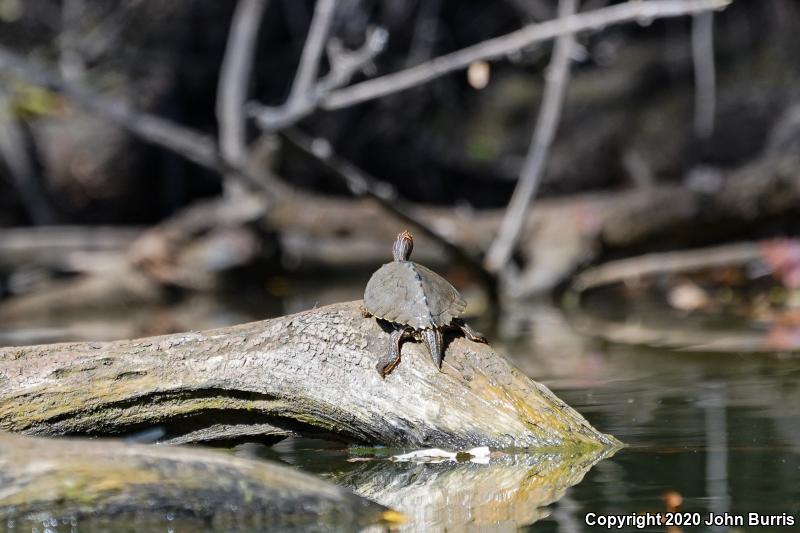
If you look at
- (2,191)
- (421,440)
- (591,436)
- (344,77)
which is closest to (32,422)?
(421,440)

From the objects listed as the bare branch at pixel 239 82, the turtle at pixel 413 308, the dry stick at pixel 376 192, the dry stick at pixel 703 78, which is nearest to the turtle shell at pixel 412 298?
the turtle at pixel 413 308

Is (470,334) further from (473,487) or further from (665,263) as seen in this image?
(665,263)

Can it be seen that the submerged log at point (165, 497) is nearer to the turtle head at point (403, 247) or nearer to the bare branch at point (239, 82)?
the turtle head at point (403, 247)

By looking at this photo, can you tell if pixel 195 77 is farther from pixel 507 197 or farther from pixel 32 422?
pixel 32 422

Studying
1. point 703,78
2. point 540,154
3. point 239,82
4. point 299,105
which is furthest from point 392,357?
point 703,78

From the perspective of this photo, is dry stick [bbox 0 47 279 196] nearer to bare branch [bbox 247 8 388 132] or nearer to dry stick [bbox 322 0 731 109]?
bare branch [bbox 247 8 388 132]

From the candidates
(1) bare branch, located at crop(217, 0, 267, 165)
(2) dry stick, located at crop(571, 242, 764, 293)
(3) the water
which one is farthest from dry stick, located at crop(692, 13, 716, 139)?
(3) the water
